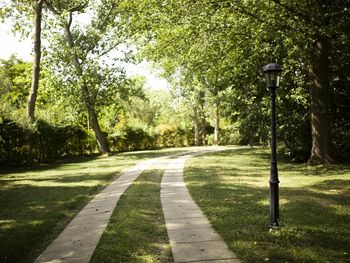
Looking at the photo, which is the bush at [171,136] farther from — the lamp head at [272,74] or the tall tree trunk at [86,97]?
the lamp head at [272,74]

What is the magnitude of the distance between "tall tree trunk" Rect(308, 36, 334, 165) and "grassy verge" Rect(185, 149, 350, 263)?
2.16 m

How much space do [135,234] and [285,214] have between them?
135 inches

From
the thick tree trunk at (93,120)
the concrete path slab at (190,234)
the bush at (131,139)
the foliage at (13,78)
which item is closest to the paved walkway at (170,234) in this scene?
the concrete path slab at (190,234)

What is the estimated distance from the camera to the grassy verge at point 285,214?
19.0 ft

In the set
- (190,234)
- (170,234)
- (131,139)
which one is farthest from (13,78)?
(190,234)

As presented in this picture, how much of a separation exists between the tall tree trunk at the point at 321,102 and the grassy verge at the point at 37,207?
9.61 meters

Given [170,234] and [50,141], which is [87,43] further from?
[170,234]

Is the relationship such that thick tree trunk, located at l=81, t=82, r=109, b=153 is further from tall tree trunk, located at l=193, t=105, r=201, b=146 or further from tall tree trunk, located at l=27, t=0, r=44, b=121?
tall tree trunk, located at l=193, t=105, r=201, b=146

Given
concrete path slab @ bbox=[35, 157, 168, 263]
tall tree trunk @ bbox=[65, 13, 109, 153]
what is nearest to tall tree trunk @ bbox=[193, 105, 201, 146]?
tall tree trunk @ bbox=[65, 13, 109, 153]

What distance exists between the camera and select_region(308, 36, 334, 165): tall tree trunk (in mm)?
16328

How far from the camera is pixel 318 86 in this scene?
16.5m

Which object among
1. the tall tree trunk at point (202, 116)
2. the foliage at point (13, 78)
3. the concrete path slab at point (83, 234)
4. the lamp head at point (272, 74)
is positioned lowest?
the concrete path slab at point (83, 234)

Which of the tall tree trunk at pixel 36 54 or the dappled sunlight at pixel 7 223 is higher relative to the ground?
the tall tree trunk at pixel 36 54

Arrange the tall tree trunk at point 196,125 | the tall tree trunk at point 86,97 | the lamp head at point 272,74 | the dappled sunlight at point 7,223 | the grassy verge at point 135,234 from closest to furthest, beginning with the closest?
the grassy verge at point 135,234, the lamp head at point 272,74, the dappled sunlight at point 7,223, the tall tree trunk at point 86,97, the tall tree trunk at point 196,125
